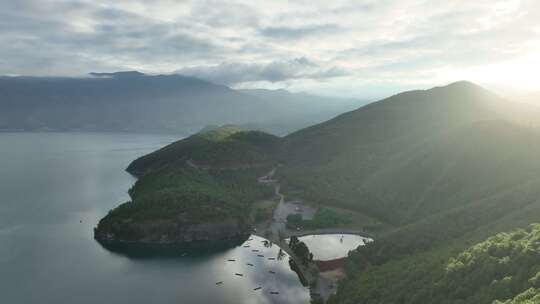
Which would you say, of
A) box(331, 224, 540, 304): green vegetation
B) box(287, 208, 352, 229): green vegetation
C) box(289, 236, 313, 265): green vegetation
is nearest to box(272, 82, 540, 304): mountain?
box(331, 224, 540, 304): green vegetation

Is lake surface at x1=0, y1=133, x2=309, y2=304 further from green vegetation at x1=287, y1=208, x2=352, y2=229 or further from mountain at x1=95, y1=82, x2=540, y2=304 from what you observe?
green vegetation at x1=287, y1=208, x2=352, y2=229

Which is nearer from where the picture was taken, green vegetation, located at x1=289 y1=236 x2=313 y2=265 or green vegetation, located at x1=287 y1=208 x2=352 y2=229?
green vegetation, located at x1=289 y1=236 x2=313 y2=265

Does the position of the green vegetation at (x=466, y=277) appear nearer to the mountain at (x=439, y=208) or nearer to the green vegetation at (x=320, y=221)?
the mountain at (x=439, y=208)

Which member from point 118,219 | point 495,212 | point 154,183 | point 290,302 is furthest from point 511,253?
point 154,183

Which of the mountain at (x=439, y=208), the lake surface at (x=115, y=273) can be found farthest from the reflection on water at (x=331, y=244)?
the lake surface at (x=115, y=273)

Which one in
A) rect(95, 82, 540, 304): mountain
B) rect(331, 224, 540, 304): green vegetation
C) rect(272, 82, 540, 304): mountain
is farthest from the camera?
rect(272, 82, 540, 304): mountain

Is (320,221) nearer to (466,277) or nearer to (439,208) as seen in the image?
(439,208)

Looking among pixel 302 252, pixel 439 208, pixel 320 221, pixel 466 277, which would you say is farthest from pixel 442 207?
pixel 466 277

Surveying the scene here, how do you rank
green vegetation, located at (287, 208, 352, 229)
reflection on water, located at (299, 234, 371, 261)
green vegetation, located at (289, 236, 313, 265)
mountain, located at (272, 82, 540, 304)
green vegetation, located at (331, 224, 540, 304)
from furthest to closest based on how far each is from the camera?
green vegetation, located at (287, 208, 352, 229) < reflection on water, located at (299, 234, 371, 261) < green vegetation, located at (289, 236, 313, 265) < mountain, located at (272, 82, 540, 304) < green vegetation, located at (331, 224, 540, 304)

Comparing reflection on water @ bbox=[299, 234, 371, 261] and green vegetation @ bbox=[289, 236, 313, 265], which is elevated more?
green vegetation @ bbox=[289, 236, 313, 265]
